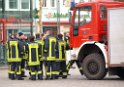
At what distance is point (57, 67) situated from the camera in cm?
2203

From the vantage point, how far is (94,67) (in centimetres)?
2133

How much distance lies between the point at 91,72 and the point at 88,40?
3.93ft

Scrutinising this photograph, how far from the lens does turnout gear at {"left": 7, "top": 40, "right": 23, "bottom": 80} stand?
22.3m

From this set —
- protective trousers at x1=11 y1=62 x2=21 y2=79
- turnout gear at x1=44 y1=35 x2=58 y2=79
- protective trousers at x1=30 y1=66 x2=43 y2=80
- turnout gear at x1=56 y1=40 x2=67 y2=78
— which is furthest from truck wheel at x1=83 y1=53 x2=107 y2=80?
protective trousers at x1=11 y1=62 x2=21 y2=79

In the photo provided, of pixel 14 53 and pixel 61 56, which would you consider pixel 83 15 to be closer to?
pixel 61 56

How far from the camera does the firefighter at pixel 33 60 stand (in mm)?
21672

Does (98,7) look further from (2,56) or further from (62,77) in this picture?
(2,56)

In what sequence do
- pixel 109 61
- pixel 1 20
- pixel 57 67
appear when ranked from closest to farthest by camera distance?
pixel 109 61 < pixel 57 67 < pixel 1 20

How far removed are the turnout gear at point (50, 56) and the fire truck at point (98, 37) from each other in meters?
0.81

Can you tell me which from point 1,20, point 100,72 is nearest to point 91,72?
point 100,72

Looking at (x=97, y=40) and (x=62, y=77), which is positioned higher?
(x=97, y=40)

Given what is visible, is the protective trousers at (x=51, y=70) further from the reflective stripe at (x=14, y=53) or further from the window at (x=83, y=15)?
the window at (x=83, y=15)

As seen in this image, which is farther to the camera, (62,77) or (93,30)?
(62,77)

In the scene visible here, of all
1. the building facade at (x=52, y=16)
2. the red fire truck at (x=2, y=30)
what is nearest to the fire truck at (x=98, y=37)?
the red fire truck at (x=2, y=30)
